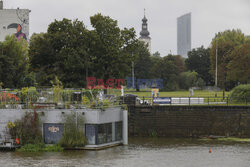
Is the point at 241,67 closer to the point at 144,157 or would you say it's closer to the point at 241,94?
the point at 241,94

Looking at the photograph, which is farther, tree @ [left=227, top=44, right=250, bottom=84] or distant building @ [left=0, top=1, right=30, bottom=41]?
distant building @ [left=0, top=1, right=30, bottom=41]

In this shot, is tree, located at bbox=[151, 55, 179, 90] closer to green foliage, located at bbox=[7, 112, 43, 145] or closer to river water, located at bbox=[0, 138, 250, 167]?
river water, located at bbox=[0, 138, 250, 167]

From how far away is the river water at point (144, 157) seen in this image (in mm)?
31844

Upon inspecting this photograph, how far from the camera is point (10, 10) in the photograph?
404 feet

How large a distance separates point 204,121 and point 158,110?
455 centimetres

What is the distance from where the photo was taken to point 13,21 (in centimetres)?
12319

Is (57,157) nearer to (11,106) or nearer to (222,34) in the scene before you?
(11,106)

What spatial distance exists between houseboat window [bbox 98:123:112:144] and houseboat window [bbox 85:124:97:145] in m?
0.52

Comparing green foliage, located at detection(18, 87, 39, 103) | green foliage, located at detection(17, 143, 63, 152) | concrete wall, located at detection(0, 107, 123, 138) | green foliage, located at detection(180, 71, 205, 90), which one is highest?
green foliage, located at detection(180, 71, 205, 90)

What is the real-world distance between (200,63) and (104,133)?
306ft

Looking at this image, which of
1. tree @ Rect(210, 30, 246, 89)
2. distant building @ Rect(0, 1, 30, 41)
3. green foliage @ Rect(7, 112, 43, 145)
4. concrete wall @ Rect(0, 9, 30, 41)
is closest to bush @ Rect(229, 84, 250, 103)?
green foliage @ Rect(7, 112, 43, 145)

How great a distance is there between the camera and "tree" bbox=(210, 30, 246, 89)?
95.2 meters

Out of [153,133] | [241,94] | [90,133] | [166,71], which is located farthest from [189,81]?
[90,133]

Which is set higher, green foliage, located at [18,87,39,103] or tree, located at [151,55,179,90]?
tree, located at [151,55,179,90]
